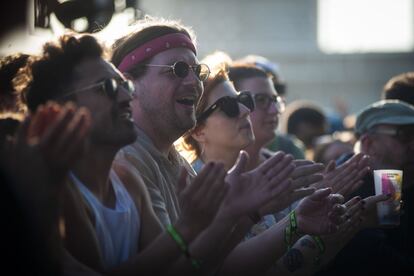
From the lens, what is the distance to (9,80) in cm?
466

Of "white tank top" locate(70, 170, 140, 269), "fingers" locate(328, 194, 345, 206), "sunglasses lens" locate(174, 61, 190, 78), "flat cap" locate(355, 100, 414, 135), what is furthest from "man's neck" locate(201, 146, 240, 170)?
"white tank top" locate(70, 170, 140, 269)

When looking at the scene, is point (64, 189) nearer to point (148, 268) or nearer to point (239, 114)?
point (148, 268)

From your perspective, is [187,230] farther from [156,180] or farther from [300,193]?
[300,193]

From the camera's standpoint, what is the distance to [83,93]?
4027mm

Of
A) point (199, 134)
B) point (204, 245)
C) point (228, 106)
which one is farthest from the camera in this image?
point (199, 134)

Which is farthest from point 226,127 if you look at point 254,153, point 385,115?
point 385,115

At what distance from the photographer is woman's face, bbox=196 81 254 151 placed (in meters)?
5.89

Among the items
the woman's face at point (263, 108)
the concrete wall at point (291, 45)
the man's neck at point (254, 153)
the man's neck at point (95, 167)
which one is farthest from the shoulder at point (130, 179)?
the concrete wall at point (291, 45)

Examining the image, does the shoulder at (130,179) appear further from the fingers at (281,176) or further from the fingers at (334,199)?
the fingers at (334,199)

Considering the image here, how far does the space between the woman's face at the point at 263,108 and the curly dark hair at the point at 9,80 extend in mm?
2207

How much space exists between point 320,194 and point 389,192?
2.75ft

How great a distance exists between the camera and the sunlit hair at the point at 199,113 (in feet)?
19.5

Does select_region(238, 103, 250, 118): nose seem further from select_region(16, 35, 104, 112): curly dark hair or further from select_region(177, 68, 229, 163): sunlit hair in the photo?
select_region(16, 35, 104, 112): curly dark hair

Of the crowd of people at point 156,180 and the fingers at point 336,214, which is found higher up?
the crowd of people at point 156,180
